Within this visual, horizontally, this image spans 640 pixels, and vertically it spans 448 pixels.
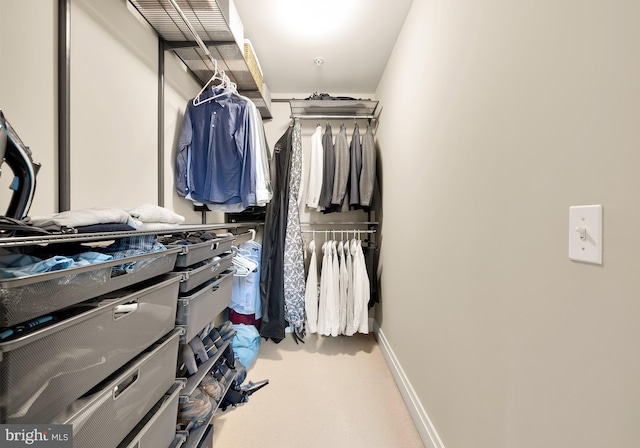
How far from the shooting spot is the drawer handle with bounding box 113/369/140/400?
1.76 feet

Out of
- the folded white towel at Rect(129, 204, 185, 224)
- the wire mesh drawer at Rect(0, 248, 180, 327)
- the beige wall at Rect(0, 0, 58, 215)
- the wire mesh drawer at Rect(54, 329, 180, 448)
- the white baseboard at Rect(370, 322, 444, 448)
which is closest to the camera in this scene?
the wire mesh drawer at Rect(0, 248, 180, 327)

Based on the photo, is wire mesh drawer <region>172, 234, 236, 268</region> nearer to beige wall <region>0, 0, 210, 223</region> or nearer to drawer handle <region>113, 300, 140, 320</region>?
drawer handle <region>113, 300, 140, 320</region>

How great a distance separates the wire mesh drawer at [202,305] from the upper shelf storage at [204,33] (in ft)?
3.97

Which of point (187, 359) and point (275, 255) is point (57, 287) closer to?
point (187, 359)

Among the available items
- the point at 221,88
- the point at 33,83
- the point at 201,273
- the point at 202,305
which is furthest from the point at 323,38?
the point at 202,305

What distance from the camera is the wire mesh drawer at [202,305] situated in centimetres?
84

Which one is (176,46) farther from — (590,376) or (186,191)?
(590,376)

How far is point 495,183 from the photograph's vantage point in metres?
0.76

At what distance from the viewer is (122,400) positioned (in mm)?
553

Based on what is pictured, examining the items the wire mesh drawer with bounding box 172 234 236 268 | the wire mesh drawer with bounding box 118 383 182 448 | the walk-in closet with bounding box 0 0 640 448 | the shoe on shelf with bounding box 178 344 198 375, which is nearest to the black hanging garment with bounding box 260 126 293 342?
the walk-in closet with bounding box 0 0 640 448

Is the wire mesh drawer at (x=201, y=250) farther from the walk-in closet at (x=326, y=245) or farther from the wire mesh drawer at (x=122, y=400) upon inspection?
the wire mesh drawer at (x=122, y=400)

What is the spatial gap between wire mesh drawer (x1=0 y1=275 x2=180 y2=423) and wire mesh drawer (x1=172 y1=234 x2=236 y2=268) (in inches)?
7.4

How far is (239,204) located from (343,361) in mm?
1428

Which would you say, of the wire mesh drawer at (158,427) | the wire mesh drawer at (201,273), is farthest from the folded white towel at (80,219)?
the wire mesh drawer at (158,427)
